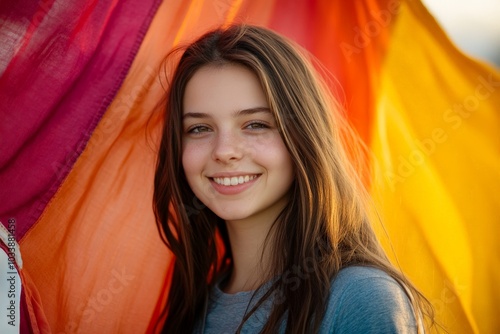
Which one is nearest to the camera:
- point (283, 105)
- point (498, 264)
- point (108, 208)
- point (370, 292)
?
point (370, 292)

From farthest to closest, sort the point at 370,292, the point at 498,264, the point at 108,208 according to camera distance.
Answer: the point at 108,208 < the point at 498,264 < the point at 370,292

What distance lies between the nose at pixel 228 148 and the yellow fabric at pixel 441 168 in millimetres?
740

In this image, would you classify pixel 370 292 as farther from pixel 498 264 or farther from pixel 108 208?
pixel 108 208

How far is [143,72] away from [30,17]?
20.7 inches

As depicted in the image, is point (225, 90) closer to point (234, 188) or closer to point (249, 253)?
point (234, 188)

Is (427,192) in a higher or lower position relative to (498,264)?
higher

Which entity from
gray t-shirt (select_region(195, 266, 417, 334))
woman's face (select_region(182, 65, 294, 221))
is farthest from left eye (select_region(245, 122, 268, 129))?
gray t-shirt (select_region(195, 266, 417, 334))

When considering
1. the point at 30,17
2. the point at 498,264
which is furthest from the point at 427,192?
the point at 30,17

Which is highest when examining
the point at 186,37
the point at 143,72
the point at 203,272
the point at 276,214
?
the point at 186,37

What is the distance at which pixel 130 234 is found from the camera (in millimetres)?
2797

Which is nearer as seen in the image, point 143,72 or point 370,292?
point 370,292

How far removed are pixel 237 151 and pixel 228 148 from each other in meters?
0.03

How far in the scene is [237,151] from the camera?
2324mm

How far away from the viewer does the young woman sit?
213cm
